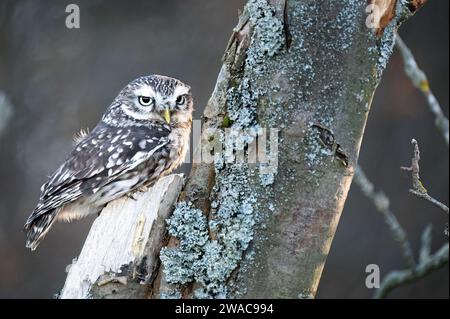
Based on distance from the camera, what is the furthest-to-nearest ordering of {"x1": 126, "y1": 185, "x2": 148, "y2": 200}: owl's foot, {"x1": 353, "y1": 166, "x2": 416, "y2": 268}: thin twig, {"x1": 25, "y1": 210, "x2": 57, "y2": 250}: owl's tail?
{"x1": 353, "y1": 166, "x2": 416, "y2": 268}: thin twig, {"x1": 25, "y1": 210, "x2": 57, "y2": 250}: owl's tail, {"x1": 126, "y1": 185, "x2": 148, "y2": 200}: owl's foot

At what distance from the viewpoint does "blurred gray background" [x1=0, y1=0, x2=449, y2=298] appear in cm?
586

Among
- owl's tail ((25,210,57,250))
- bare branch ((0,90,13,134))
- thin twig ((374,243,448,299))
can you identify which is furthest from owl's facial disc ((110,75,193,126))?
bare branch ((0,90,13,134))

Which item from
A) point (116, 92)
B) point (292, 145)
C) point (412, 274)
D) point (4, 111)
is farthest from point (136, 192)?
point (4, 111)

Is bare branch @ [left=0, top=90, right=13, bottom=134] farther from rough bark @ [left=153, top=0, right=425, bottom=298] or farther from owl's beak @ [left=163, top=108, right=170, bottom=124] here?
rough bark @ [left=153, top=0, right=425, bottom=298]

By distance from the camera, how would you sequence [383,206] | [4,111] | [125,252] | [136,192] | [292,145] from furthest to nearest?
[4,111] → [383,206] → [136,192] → [125,252] → [292,145]

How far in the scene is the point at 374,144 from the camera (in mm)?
5996

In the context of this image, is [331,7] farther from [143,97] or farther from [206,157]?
[143,97]

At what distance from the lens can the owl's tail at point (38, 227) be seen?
14.0 ft

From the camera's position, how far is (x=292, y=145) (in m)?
2.98

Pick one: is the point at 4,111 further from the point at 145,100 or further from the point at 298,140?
the point at 298,140

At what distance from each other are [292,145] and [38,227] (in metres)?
1.95

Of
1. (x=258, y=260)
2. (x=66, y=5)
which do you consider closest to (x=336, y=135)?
(x=258, y=260)

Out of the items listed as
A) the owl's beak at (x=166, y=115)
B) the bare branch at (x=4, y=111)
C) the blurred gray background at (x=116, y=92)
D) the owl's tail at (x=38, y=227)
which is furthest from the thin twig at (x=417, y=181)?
the bare branch at (x=4, y=111)
